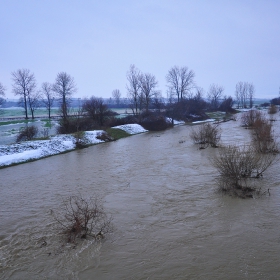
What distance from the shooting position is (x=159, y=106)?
5041 centimetres

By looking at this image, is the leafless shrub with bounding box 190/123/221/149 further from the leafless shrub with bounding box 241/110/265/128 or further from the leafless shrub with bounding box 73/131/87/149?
the leafless shrub with bounding box 241/110/265/128

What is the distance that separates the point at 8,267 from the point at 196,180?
26.3 ft

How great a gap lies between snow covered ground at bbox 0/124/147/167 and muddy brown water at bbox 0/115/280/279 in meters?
4.98

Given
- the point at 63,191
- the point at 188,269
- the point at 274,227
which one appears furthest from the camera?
the point at 63,191

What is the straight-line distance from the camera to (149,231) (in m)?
7.30

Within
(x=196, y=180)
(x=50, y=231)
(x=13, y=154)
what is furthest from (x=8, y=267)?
(x=13, y=154)

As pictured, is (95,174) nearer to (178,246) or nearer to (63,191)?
(63,191)

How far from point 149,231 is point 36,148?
16.0m

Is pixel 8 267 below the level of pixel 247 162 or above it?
below

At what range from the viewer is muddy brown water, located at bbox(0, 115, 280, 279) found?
5707 mm

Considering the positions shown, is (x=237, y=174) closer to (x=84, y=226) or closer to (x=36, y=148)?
(x=84, y=226)

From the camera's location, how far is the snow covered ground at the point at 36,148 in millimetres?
18234

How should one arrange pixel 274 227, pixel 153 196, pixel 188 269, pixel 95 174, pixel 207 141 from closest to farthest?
pixel 188 269 → pixel 274 227 → pixel 153 196 → pixel 95 174 → pixel 207 141

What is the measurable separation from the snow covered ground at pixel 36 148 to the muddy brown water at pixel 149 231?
498cm
